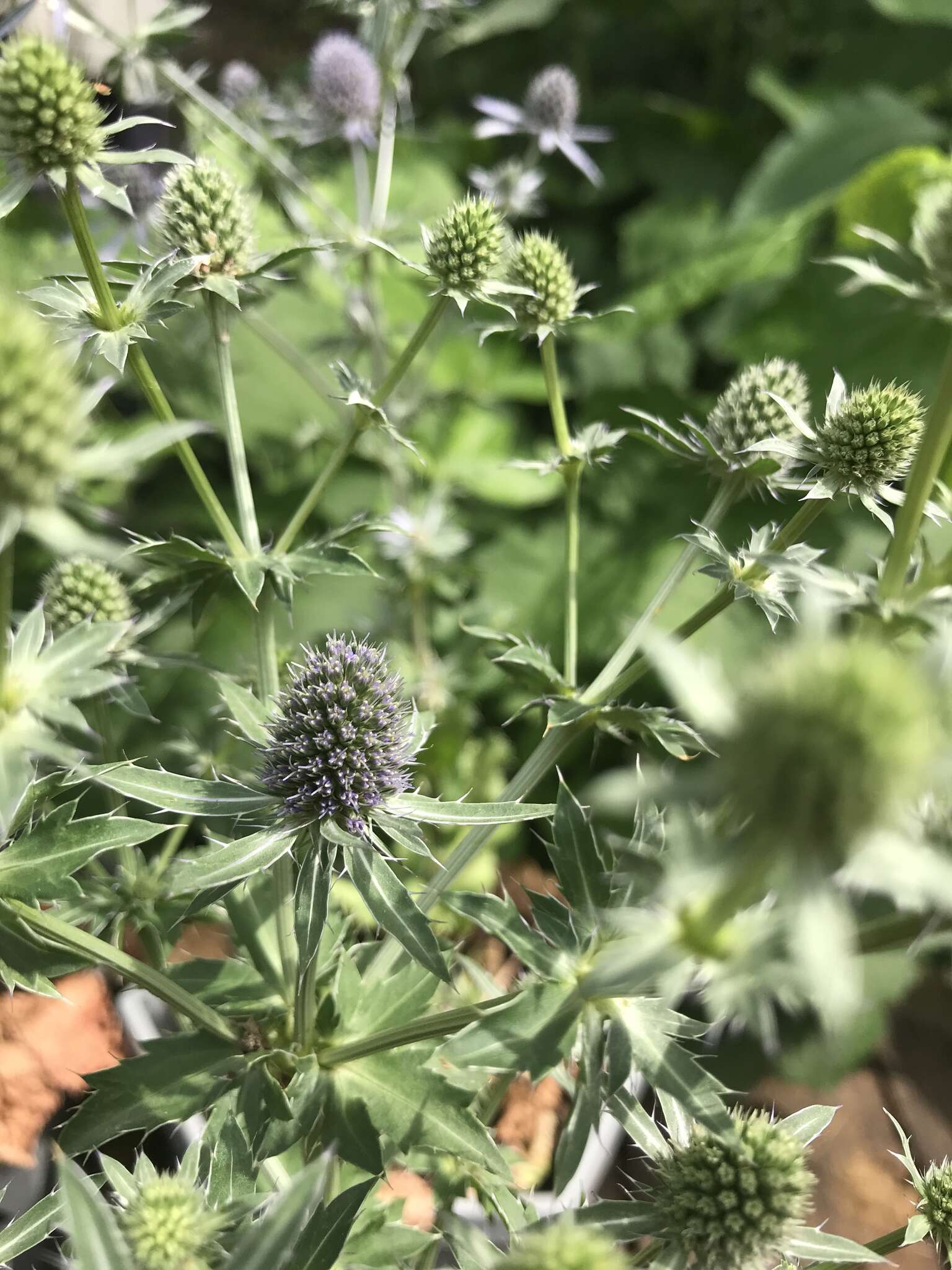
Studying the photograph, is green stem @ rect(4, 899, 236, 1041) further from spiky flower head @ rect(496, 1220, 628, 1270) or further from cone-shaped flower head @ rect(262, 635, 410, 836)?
spiky flower head @ rect(496, 1220, 628, 1270)

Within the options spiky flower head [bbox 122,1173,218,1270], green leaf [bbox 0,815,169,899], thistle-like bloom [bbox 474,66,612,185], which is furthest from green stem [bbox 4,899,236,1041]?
thistle-like bloom [bbox 474,66,612,185]

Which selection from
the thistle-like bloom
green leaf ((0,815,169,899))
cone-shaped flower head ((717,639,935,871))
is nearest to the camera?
cone-shaped flower head ((717,639,935,871))

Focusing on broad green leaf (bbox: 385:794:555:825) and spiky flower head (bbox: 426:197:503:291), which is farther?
spiky flower head (bbox: 426:197:503:291)

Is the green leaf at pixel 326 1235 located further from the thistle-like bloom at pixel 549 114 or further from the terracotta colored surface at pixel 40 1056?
the thistle-like bloom at pixel 549 114

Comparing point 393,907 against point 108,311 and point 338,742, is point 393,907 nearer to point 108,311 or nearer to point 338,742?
point 338,742

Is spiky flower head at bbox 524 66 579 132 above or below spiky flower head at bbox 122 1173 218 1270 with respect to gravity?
above

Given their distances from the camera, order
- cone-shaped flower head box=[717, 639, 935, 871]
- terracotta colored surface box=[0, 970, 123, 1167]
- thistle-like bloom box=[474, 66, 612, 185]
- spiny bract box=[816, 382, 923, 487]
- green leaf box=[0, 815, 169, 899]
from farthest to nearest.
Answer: thistle-like bloom box=[474, 66, 612, 185] < terracotta colored surface box=[0, 970, 123, 1167] < spiny bract box=[816, 382, 923, 487] < green leaf box=[0, 815, 169, 899] < cone-shaped flower head box=[717, 639, 935, 871]
